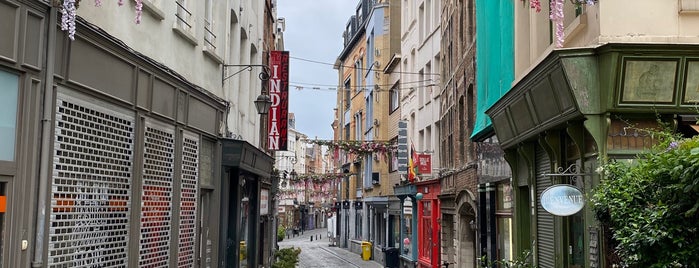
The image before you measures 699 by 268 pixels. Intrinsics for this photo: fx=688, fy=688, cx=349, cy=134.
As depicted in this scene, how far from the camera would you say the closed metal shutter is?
11141 millimetres

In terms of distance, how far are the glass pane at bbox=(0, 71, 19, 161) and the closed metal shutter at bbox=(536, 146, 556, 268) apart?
794 centimetres

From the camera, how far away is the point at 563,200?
8.36m

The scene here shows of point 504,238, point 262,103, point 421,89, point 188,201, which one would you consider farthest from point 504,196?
point 421,89

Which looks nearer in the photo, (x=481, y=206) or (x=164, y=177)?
(x=164, y=177)

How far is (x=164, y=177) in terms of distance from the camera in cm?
1102

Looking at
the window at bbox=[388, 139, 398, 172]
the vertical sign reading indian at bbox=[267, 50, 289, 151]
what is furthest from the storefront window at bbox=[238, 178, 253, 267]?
the window at bbox=[388, 139, 398, 172]

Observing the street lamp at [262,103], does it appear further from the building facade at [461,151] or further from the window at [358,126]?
the window at [358,126]

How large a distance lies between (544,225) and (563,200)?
11.0 ft

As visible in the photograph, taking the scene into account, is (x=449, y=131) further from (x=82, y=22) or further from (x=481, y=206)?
(x=82, y=22)

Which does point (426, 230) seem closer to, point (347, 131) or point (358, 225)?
point (358, 225)

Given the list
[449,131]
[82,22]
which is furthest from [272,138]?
[82,22]

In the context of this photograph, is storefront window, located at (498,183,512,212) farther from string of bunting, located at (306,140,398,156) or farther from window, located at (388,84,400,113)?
window, located at (388,84,400,113)

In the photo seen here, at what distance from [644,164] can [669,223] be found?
705 mm

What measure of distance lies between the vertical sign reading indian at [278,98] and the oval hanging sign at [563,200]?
1539 centimetres
